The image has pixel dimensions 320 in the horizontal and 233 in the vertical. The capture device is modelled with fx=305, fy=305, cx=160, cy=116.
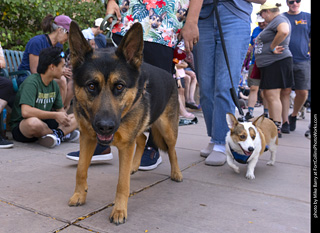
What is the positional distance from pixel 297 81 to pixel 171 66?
4.60 meters

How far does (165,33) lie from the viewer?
3328mm

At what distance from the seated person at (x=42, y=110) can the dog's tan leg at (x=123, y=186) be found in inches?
92.4

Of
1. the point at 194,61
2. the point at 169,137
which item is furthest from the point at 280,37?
the point at 169,137

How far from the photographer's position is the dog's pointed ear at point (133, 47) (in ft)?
7.63

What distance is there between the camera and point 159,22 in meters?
3.30

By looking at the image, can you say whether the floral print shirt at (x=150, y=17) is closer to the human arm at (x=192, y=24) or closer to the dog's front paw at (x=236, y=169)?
the human arm at (x=192, y=24)

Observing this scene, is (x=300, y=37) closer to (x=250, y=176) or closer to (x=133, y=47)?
(x=250, y=176)

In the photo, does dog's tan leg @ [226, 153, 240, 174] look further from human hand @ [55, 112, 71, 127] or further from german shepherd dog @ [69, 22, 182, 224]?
human hand @ [55, 112, 71, 127]

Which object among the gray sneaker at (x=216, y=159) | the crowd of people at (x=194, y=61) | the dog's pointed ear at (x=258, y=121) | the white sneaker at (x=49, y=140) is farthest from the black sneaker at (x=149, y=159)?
the white sneaker at (x=49, y=140)

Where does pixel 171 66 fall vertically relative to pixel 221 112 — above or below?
above

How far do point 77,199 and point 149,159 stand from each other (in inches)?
52.3

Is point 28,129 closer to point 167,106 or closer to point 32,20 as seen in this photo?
point 167,106

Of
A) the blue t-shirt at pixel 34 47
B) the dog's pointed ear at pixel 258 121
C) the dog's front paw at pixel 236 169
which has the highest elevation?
the blue t-shirt at pixel 34 47
